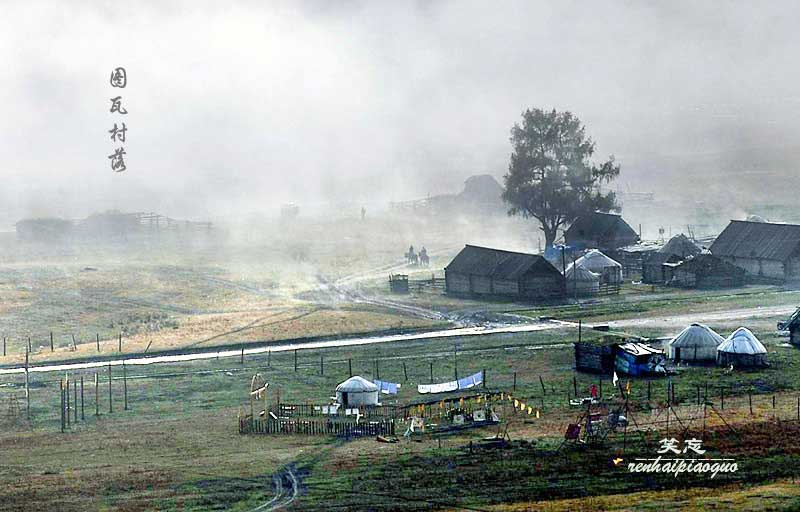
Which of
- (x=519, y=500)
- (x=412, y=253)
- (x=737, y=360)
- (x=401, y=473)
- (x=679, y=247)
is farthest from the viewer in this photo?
(x=412, y=253)

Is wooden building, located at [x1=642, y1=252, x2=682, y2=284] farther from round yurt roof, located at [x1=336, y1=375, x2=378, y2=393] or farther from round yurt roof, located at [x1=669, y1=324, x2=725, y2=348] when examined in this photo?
round yurt roof, located at [x1=336, y1=375, x2=378, y2=393]

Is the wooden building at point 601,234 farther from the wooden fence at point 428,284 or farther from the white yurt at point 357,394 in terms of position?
the white yurt at point 357,394

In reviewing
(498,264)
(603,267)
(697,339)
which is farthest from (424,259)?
(697,339)

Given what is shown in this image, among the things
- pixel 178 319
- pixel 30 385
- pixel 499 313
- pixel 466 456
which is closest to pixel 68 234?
pixel 178 319

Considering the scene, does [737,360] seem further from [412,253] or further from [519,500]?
[412,253]

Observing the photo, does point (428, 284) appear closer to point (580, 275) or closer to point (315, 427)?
point (580, 275)

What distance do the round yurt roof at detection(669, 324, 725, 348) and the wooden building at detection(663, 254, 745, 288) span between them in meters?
40.6

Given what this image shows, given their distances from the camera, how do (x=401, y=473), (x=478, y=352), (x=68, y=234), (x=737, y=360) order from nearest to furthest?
(x=401, y=473), (x=737, y=360), (x=478, y=352), (x=68, y=234)

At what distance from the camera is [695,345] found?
8350 cm

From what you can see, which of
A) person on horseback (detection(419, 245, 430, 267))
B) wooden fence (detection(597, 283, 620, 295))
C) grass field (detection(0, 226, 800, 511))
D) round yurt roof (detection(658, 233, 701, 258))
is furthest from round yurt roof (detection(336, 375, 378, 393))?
person on horseback (detection(419, 245, 430, 267))

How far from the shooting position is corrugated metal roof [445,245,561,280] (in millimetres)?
121250

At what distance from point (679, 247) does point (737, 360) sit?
177 feet

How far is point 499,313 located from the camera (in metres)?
112

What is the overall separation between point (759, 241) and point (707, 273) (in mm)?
7440
